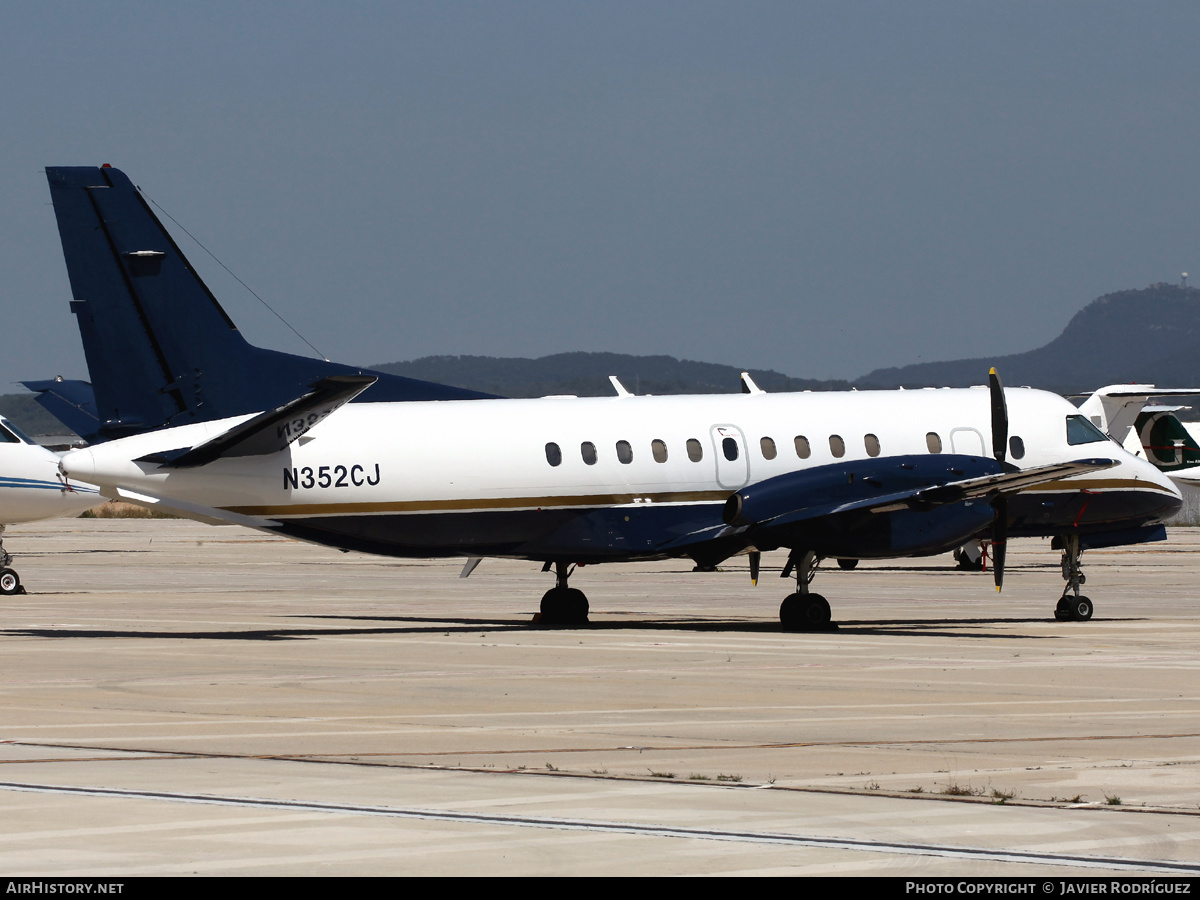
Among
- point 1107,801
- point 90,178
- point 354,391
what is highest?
point 90,178

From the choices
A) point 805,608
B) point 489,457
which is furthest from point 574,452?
point 805,608

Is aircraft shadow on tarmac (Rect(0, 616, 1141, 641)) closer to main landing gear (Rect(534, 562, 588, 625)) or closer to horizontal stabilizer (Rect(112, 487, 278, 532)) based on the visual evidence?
main landing gear (Rect(534, 562, 588, 625))

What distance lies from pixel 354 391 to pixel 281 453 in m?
1.49

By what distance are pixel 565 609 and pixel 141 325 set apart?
25.8ft

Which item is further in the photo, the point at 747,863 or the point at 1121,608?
the point at 1121,608

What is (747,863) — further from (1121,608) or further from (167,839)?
(1121,608)

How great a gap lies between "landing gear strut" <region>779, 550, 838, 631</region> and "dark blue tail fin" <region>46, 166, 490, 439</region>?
7966 mm

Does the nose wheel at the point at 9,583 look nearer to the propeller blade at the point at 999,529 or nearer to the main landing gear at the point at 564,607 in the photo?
the main landing gear at the point at 564,607

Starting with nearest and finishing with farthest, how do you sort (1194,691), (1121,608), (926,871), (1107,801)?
1. (926,871)
2. (1107,801)
3. (1194,691)
4. (1121,608)

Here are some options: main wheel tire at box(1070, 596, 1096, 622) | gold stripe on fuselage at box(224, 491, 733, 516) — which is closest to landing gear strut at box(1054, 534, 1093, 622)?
main wheel tire at box(1070, 596, 1096, 622)

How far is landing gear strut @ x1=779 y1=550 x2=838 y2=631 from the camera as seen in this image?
25.8 m

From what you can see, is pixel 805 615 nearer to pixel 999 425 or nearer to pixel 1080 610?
pixel 999 425

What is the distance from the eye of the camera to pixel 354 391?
2391 centimetres

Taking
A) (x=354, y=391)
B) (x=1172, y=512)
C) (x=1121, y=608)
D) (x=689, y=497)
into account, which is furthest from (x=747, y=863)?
(x=1121, y=608)
